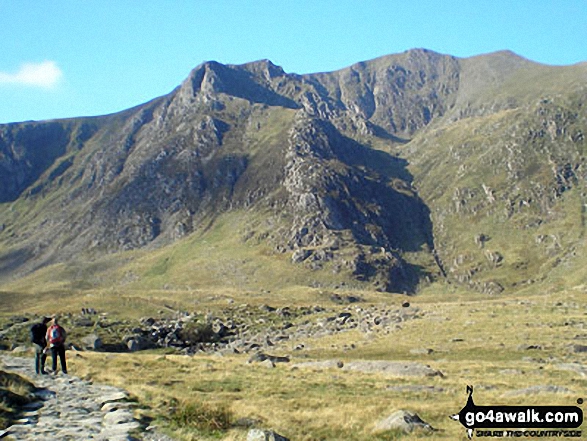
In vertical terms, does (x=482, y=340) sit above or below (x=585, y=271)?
above

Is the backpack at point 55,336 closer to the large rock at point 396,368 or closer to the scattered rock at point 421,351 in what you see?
the large rock at point 396,368

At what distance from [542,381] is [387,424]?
736 inches

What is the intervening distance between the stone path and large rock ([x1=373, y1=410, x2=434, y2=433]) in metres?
7.02

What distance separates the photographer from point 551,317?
239 feet

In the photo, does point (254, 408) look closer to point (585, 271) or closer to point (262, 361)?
point (262, 361)

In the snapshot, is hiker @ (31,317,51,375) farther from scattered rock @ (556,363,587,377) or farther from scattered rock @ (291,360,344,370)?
scattered rock @ (556,363,587,377)

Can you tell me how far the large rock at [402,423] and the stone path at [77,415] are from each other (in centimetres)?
702

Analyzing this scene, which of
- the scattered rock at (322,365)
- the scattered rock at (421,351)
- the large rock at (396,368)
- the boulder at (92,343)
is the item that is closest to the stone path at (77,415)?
the scattered rock at (322,365)

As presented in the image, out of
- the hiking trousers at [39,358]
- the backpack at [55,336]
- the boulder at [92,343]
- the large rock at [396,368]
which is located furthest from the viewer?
the boulder at [92,343]


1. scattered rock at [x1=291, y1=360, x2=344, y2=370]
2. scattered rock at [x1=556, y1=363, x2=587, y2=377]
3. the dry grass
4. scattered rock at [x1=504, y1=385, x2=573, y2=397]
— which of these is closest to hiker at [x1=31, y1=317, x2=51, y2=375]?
the dry grass

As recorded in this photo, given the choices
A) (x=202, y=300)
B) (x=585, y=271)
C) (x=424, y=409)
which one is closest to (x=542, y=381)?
(x=424, y=409)

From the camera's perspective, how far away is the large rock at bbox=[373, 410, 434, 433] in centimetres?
1744

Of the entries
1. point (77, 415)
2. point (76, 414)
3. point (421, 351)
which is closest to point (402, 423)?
point (77, 415)

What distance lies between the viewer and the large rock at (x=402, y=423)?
17.4 m
